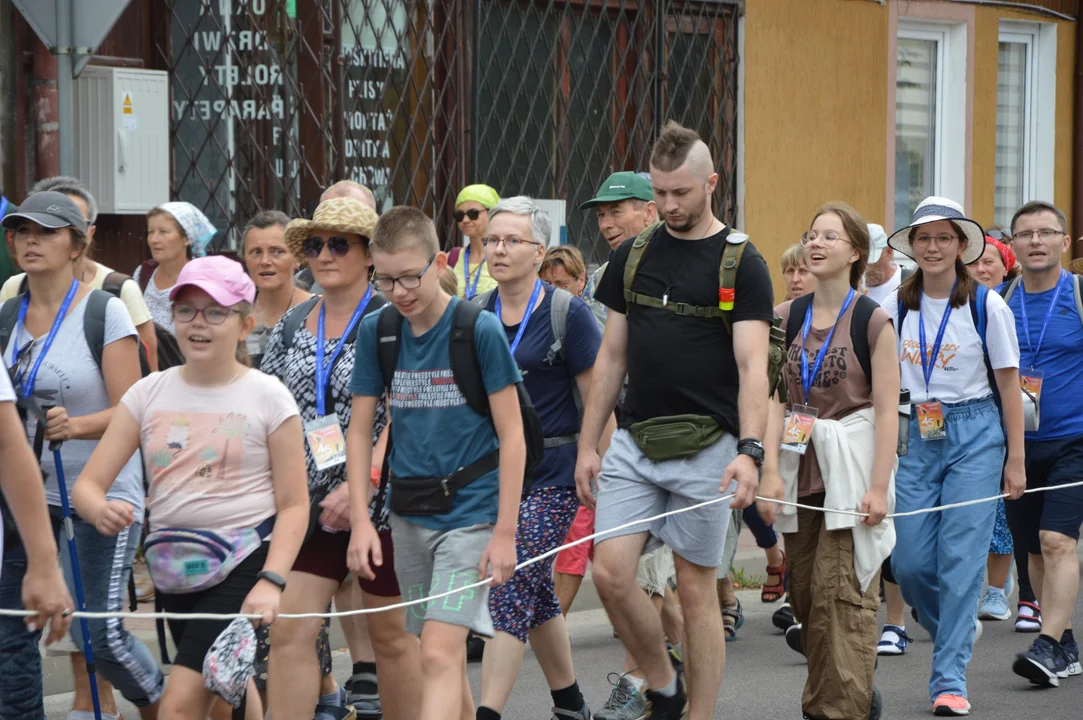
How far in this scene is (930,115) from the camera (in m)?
15.3

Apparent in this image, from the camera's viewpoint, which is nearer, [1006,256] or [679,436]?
[679,436]

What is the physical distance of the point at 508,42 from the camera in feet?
38.6

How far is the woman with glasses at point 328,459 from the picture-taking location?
5.28 meters

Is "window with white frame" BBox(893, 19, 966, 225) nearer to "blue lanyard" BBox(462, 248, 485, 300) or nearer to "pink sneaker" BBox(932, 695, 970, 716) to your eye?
"blue lanyard" BBox(462, 248, 485, 300)

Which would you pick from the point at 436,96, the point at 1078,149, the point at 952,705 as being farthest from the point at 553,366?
the point at 1078,149

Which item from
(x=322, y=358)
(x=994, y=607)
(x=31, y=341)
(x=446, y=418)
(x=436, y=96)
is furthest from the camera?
(x=436, y=96)

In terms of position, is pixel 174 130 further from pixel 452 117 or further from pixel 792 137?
pixel 792 137

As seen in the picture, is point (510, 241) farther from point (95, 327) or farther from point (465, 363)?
point (95, 327)

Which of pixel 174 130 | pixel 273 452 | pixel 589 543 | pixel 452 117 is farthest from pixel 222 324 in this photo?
pixel 452 117

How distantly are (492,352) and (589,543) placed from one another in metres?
2.50

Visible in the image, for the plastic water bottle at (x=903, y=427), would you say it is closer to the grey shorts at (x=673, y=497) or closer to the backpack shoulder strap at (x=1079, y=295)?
the grey shorts at (x=673, y=497)

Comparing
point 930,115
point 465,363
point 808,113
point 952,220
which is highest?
point 930,115

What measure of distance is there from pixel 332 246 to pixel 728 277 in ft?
4.41

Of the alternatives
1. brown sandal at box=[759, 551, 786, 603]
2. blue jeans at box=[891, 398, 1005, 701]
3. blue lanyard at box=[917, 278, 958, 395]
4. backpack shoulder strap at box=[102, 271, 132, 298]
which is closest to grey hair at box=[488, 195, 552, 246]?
backpack shoulder strap at box=[102, 271, 132, 298]
